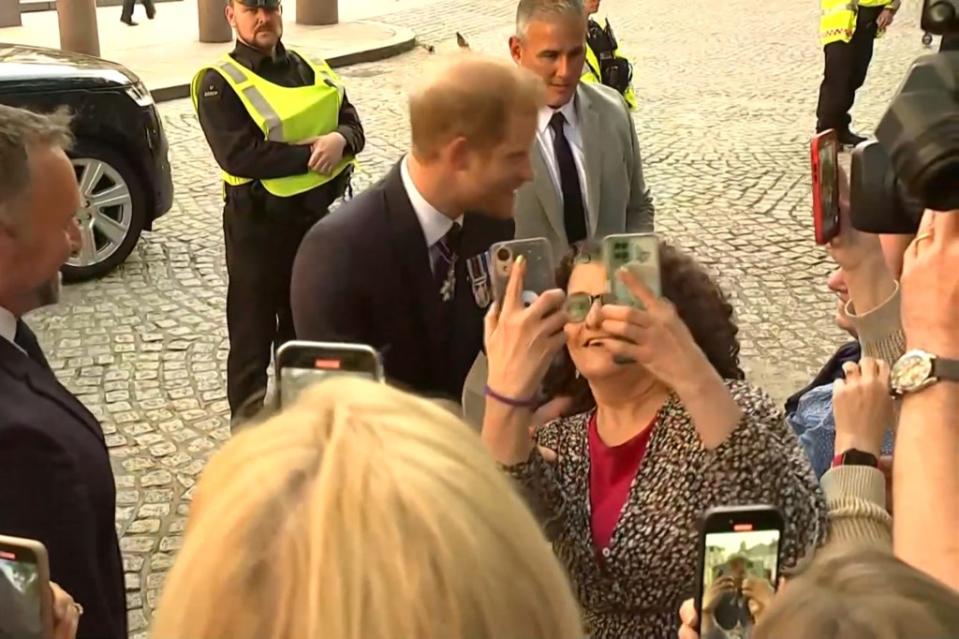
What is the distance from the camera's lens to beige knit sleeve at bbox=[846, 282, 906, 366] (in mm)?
2643

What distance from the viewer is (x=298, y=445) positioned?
132 centimetres

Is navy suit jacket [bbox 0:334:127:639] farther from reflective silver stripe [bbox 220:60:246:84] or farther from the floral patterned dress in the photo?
reflective silver stripe [bbox 220:60:246:84]

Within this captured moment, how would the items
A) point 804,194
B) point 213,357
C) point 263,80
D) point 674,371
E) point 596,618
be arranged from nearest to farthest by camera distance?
point 674,371
point 596,618
point 263,80
point 213,357
point 804,194

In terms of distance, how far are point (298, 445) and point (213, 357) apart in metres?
4.80

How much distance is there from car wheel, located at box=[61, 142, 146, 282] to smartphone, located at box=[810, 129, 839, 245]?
5181mm

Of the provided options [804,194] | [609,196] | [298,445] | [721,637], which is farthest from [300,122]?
[804,194]

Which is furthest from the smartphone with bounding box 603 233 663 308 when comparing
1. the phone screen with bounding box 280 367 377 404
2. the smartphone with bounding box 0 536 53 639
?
the smartphone with bounding box 0 536 53 639

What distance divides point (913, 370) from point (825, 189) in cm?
84

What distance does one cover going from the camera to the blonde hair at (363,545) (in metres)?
1.19

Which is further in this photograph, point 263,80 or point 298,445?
point 263,80

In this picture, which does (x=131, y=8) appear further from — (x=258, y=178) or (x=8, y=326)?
(x=8, y=326)

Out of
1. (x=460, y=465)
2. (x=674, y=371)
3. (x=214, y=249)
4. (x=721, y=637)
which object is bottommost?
(x=214, y=249)

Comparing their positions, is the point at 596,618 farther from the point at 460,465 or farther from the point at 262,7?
the point at 262,7

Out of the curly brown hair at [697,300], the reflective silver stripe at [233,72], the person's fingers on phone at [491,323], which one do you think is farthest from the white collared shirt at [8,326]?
the reflective silver stripe at [233,72]
